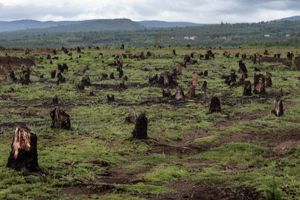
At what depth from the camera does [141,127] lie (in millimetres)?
32750

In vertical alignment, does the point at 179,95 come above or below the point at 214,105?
below

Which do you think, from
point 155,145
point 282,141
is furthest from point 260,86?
point 155,145

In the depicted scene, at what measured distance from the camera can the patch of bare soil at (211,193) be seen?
21219 mm

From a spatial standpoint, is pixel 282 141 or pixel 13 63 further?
pixel 13 63

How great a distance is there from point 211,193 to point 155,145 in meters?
10.2

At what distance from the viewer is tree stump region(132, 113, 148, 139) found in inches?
1284

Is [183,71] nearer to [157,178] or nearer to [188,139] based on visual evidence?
[188,139]

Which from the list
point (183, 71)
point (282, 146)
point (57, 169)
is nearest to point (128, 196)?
point (57, 169)

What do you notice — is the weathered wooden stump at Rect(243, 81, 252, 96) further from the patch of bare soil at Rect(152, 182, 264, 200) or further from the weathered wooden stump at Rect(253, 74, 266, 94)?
the patch of bare soil at Rect(152, 182, 264, 200)

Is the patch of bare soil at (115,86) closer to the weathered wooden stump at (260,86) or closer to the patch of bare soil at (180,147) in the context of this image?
the weathered wooden stump at (260,86)

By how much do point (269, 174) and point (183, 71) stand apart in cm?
5015

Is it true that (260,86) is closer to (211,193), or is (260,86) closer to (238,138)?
(238,138)

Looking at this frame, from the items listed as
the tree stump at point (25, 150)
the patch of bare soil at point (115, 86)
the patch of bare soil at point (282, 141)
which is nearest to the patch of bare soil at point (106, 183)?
the tree stump at point (25, 150)

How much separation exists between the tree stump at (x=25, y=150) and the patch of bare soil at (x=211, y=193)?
19.7 feet
